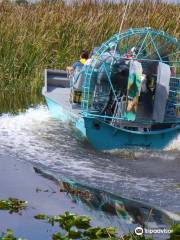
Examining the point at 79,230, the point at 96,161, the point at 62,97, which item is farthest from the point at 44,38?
the point at 79,230

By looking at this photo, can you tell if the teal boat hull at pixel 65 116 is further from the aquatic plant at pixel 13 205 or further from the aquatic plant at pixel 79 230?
the aquatic plant at pixel 79 230

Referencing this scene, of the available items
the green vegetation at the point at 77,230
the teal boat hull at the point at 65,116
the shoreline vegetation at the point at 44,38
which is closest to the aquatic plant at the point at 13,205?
the green vegetation at the point at 77,230

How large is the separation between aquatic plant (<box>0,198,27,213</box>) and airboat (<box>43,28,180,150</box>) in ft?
13.9

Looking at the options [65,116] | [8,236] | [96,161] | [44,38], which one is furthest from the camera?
[44,38]

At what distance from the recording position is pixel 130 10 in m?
22.1

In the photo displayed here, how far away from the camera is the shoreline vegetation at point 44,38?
19.7m

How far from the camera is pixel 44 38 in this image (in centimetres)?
1973

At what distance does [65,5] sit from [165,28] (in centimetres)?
412

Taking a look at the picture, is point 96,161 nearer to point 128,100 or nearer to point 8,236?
point 128,100

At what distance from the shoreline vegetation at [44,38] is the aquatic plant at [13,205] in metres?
10.1

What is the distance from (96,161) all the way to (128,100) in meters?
1.56

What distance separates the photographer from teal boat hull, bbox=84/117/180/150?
516 inches

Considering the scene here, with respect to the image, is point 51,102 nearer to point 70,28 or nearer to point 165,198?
point 70,28

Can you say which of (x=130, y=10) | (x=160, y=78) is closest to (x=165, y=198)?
(x=160, y=78)
